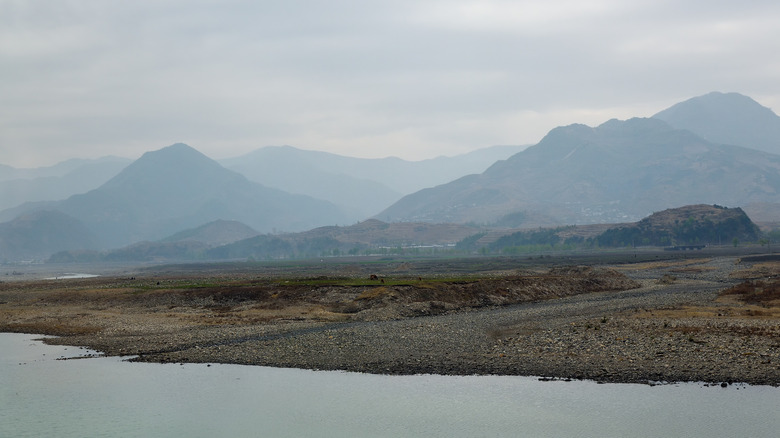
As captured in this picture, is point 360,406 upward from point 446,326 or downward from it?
downward

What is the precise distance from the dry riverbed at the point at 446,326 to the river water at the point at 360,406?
6.35 ft

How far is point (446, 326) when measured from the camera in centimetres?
5734

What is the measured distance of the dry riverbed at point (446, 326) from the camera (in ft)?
131

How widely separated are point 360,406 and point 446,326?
895 inches

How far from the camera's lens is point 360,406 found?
35.4 meters

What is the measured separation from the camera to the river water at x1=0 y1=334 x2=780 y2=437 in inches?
1224

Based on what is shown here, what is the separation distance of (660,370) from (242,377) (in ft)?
75.6

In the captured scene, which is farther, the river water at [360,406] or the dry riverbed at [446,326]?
the dry riverbed at [446,326]

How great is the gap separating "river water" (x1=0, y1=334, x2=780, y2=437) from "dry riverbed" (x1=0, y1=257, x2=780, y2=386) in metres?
1.94

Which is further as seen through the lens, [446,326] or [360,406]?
[446,326]

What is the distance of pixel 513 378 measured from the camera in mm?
38188

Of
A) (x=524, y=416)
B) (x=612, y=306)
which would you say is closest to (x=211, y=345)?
(x=524, y=416)

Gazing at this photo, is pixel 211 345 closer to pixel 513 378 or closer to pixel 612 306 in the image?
pixel 513 378

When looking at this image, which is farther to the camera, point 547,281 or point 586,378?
point 547,281
